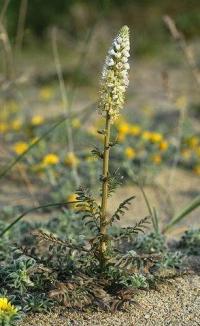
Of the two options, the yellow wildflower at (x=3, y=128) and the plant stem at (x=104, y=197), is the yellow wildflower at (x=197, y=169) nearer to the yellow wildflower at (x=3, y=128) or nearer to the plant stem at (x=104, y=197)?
the yellow wildflower at (x=3, y=128)

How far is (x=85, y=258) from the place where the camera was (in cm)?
286

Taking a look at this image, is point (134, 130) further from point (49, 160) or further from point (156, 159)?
point (49, 160)

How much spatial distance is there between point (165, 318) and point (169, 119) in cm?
339

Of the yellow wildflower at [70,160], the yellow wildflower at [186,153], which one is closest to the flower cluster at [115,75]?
the yellow wildflower at [70,160]

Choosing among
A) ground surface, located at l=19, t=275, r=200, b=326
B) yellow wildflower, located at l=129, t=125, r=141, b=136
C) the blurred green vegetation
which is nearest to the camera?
ground surface, located at l=19, t=275, r=200, b=326

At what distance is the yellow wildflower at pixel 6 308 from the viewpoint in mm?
2679

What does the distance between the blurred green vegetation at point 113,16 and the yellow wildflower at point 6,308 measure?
5993mm

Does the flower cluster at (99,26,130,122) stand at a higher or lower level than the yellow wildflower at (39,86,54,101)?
lower

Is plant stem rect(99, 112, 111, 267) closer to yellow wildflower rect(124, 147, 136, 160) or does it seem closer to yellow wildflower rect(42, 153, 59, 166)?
yellow wildflower rect(42, 153, 59, 166)

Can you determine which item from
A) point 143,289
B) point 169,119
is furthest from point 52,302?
point 169,119

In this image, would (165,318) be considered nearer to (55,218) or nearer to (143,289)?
(143,289)

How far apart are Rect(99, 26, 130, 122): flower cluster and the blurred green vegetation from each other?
5.86 m

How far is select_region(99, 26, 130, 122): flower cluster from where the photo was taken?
2.53 m

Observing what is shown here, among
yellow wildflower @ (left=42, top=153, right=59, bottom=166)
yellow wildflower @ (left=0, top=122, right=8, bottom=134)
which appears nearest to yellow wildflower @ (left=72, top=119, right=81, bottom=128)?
yellow wildflower @ (left=0, top=122, right=8, bottom=134)
